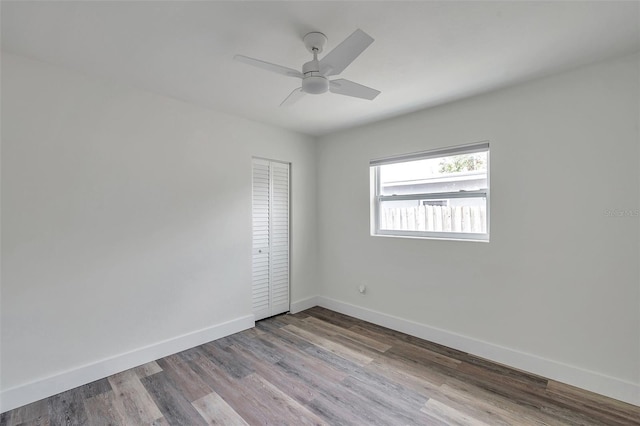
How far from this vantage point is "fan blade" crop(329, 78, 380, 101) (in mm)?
1897

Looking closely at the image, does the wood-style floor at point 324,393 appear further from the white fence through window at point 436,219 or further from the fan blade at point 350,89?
the fan blade at point 350,89

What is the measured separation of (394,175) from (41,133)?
3305mm

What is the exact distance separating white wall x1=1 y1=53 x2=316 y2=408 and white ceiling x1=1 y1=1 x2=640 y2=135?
12.0 inches

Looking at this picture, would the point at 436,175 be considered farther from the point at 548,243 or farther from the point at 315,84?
the point at 315,84

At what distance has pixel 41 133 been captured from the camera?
2.17 m

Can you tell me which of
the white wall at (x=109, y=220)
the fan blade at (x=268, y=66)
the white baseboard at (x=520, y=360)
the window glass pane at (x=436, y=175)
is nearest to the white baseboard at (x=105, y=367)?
the white wall at (x=109, y=220)

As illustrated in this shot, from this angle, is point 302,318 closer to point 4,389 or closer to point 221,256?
point 221,256

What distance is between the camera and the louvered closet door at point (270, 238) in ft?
11.9

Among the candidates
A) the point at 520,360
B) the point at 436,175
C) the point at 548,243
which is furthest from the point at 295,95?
the point at 520,360

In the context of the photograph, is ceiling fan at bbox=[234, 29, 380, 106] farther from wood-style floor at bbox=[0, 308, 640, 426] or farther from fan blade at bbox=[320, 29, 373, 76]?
wood-style floor at bbox=[0, 308, 640, 426]

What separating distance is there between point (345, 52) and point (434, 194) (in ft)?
6.68

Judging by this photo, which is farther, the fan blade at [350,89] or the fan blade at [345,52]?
the fan blade at [350,89]

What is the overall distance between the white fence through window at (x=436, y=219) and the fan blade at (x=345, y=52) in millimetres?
2000

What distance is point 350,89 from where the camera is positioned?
6.52 feet
